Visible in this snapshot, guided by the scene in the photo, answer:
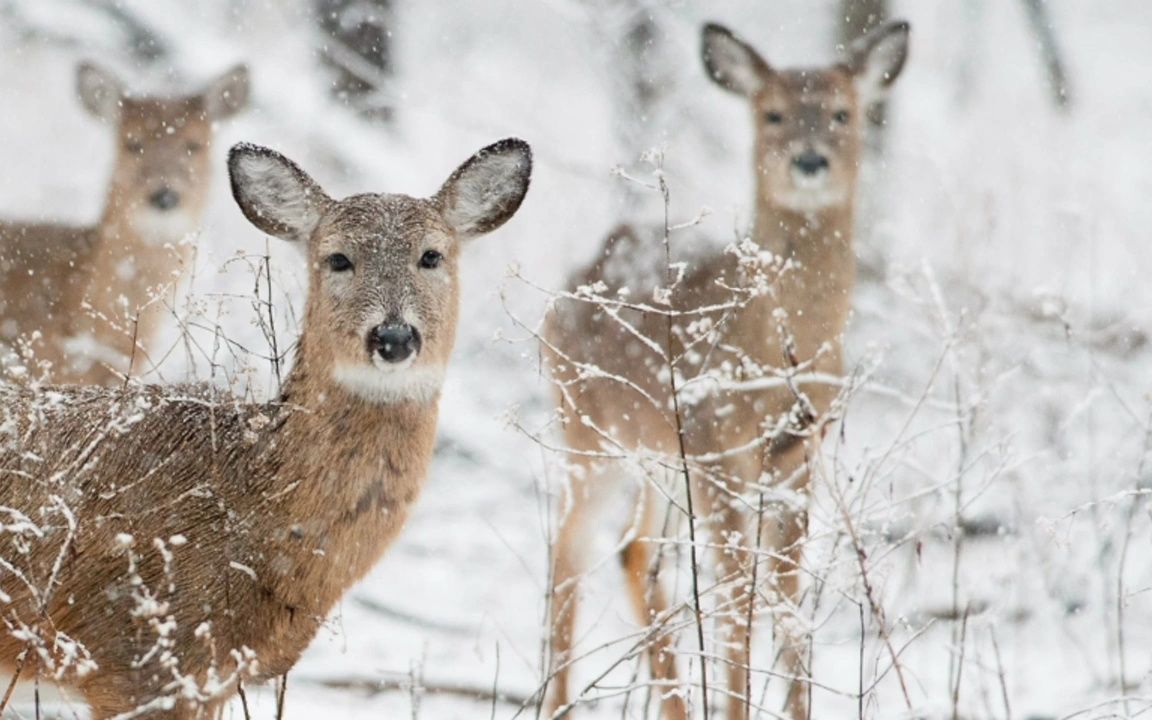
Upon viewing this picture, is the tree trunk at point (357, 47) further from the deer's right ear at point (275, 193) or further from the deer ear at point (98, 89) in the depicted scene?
the deer's right ear at point (275, 193)

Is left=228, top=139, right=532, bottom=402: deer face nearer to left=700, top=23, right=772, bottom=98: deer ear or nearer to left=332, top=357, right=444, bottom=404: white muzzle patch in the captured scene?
left=332, top=357, right=444, bottom=404: white muzzle patch

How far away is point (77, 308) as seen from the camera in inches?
292

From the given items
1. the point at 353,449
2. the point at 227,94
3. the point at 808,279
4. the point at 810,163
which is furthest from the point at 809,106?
the point at 227,94

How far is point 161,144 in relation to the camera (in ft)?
27.0

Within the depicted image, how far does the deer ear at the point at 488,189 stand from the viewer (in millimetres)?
4367

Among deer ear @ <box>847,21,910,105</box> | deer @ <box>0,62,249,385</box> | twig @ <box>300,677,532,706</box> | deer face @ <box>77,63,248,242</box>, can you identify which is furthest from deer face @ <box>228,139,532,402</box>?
deer face @ <box>77,63,248,242</box>

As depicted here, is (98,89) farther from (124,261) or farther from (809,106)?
(809,106)

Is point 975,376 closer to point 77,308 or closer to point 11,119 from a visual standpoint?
point 77,308

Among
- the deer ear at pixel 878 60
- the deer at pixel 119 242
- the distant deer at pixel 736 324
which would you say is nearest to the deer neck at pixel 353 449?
the distant deer at pixel 736 324

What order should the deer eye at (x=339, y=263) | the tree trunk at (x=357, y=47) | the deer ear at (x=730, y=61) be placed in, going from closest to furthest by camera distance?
the deer eye at (x=339, y=263) < the deer ear at (x=730, y=61) < the tree trunk at (x=357, y=47)

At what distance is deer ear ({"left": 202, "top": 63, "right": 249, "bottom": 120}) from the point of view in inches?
344

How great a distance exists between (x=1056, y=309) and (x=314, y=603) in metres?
1.96

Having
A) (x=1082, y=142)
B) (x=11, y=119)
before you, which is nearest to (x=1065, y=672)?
(x=1082, y=142)

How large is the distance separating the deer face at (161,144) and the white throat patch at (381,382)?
4.11m
